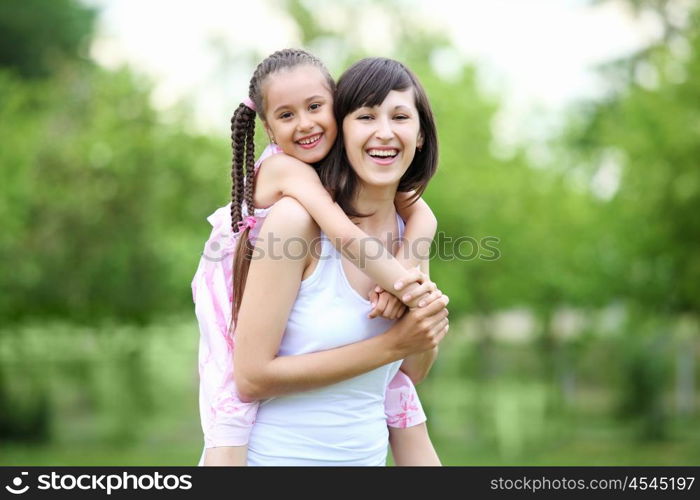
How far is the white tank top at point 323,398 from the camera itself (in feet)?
8.73

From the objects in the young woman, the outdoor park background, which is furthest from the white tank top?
the outdoor park background

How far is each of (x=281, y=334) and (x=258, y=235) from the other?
0.30 meters

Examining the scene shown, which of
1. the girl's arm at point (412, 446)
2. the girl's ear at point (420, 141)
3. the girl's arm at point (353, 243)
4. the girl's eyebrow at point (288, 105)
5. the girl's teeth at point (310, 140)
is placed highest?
the girl's eyebrow at point (288, 105)

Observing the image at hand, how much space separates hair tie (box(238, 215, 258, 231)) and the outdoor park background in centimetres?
1017

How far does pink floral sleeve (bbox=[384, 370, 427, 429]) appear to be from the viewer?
3.03 metres

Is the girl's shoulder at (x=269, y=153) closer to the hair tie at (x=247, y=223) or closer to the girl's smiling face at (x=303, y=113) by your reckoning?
the girl's smiling face at (x=303, y=113)

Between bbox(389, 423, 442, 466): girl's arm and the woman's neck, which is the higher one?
the woman's neck

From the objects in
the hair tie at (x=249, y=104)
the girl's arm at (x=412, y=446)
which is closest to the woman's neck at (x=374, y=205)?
the hair tie at (x=249, y=104)

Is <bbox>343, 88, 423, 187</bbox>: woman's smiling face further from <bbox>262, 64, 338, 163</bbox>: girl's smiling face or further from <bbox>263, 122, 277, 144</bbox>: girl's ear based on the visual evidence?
<bbox>263, 122, 277, 144</bbox>: girl's ear

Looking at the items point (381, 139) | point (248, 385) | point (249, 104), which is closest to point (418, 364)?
point (248, 385)

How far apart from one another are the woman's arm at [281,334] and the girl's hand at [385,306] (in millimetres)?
35

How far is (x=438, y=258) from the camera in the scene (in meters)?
15.8

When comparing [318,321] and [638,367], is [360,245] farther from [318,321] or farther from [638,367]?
[638,367]
